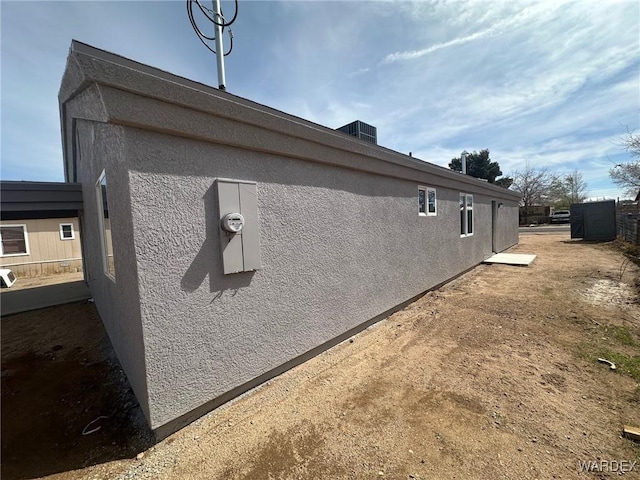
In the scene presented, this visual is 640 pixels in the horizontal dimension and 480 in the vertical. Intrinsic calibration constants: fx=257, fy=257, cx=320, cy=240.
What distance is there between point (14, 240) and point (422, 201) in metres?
16.6

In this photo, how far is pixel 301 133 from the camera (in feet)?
10.1

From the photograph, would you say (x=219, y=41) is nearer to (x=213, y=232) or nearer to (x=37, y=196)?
(x=213, y=232)

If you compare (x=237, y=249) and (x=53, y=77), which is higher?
(x=53, y=77)

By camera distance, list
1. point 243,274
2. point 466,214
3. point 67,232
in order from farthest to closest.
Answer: point 67,232, point 466,214, point 243,274

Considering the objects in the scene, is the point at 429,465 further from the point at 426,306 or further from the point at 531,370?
the point at 426,306

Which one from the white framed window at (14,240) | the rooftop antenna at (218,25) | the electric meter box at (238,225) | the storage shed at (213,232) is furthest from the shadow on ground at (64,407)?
the white framed window at (14,240)

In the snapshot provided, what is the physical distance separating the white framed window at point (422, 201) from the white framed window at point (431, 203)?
162 millimetres

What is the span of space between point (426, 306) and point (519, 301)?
196 cm

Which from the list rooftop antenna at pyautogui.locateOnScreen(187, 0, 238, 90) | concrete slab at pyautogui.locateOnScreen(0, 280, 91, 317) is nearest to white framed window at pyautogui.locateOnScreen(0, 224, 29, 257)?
concrete slab at pyautogui.locateOnScreen(0, 280, 91, 317)

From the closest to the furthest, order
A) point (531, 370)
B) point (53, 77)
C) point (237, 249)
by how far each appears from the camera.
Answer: point (237, 249)
point (531, 370)
point (53, 77)

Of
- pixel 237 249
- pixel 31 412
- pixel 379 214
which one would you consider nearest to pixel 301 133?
pixel 237 249

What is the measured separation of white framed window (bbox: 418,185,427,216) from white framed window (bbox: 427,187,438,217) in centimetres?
16

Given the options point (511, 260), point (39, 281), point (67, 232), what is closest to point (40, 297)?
point (39, 281)

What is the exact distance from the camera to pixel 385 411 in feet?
8.02
